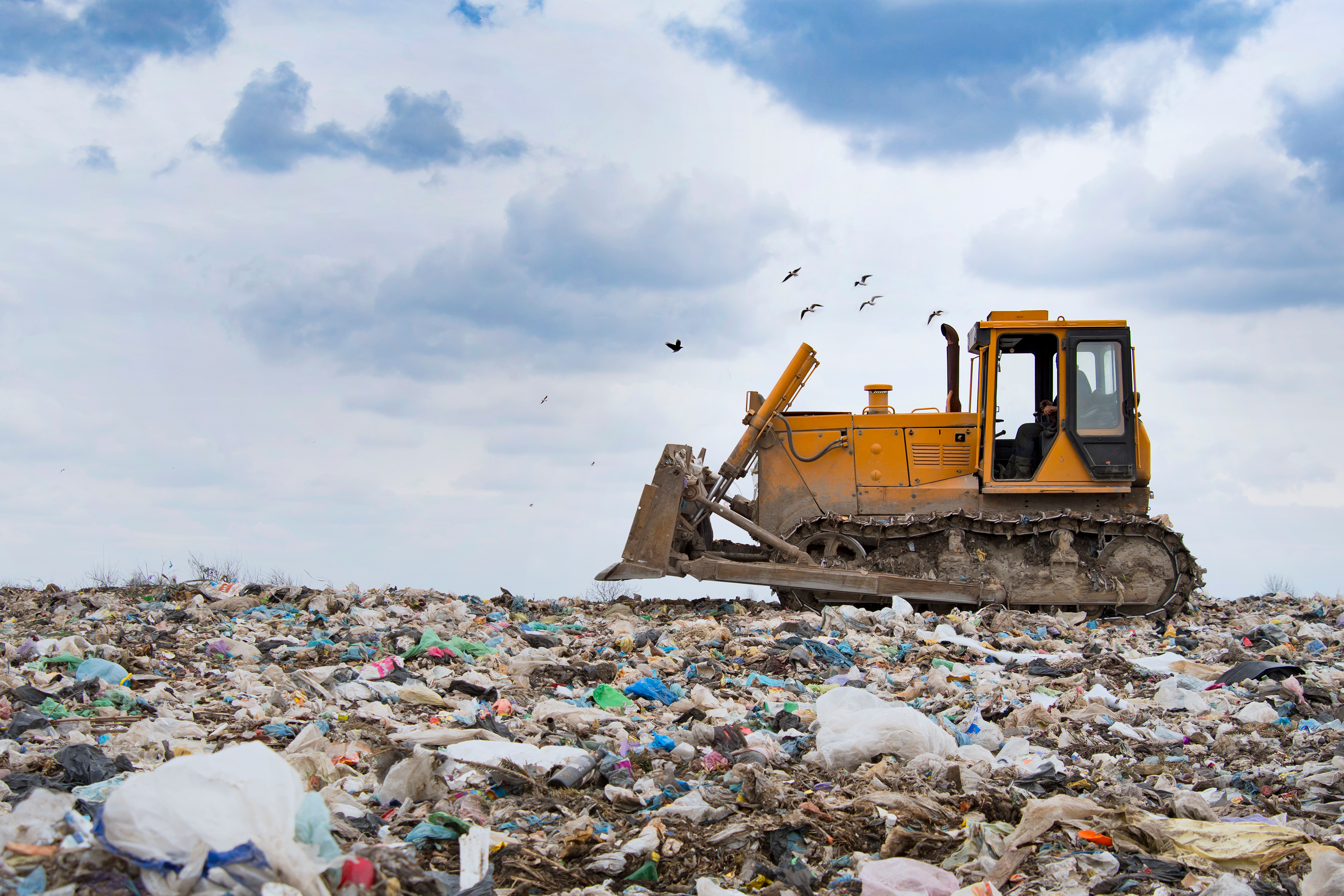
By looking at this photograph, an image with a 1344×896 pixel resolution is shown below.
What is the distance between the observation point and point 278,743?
4.88 m

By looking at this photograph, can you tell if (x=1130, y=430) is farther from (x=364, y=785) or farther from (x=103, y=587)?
(x=103, y=587)

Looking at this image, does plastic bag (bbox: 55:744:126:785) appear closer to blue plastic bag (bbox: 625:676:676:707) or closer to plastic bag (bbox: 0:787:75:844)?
plastic bag (bbox: 0:787:75:844)

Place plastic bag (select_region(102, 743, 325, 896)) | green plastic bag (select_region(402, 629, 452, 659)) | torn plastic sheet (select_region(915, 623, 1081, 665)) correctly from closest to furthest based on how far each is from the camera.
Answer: plastic bag (select_region(102, 743, 325, 896)) → green plastic bag (select_region(402, 629, 452, 659)) → torn plastic sheet (select_region(915, 623, 1081, 665))

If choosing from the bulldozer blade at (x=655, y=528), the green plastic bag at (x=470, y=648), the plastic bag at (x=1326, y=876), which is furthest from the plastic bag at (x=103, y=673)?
the plastic bag at (x=1326, y=876)

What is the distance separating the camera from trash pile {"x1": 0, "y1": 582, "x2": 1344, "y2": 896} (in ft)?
9.61

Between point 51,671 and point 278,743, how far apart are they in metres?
2.61

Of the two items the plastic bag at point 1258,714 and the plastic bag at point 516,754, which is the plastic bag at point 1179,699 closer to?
the plastic bag at point 1258,714

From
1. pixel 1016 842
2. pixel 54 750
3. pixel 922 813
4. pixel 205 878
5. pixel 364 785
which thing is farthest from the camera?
pixel 54 750

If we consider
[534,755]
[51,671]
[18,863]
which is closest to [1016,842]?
[534,755]

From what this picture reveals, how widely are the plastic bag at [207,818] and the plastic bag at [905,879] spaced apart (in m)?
1.71

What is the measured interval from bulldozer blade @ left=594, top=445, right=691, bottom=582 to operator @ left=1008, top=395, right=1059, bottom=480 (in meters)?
3.32

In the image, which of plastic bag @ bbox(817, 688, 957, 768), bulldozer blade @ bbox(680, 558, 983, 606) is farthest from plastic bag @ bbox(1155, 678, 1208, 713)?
bulldozer blade @ bbox(680, 558, 983, 606)

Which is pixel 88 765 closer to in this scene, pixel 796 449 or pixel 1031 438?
pixel 796 449

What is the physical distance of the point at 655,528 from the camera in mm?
9883
